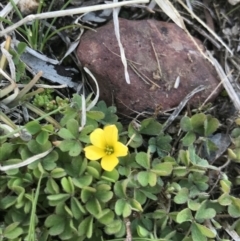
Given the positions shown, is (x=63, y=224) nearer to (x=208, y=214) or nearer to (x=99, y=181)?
(x=99, y=181)

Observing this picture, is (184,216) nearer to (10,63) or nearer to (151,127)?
(151,127)

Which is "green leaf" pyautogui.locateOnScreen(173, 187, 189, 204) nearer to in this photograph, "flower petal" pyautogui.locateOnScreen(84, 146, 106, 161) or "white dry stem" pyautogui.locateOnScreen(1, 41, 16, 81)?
"flower petal" pyautogui.locateOnScreen(84, 146, 106, 161)

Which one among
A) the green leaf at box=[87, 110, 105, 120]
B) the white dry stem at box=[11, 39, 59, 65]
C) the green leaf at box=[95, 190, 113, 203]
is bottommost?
the green leaf at box=[95, 190, 113, 203]

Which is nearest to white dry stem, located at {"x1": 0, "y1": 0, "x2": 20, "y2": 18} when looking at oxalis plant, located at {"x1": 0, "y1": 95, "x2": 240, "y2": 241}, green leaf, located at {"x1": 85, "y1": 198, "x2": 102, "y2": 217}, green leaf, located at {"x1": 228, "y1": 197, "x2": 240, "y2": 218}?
oxalis plant, located at {"x1": 0, "y1": 95, "x2": 240, "y2": 241}

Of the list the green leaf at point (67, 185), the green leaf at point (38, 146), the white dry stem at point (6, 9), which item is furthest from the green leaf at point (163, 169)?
the white dry stem at point (6, 9)

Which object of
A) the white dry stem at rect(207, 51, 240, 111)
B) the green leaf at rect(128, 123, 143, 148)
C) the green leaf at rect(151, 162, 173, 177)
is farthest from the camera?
the white dry stem at rect(207, 51, 240, 111)

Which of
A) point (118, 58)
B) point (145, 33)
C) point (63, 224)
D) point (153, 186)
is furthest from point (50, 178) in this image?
point (145, 33)

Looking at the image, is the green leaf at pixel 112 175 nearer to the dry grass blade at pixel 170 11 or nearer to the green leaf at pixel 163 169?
the green leaf at pixel 163 169

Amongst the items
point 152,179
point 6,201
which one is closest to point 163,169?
point 152,179
